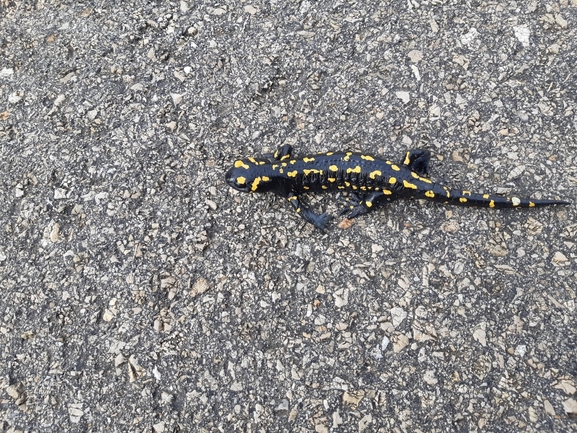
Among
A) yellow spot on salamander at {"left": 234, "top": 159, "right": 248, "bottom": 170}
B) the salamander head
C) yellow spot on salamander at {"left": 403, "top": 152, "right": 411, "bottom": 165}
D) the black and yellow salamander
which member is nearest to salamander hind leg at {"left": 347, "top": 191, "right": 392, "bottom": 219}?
the black and yellow salamander

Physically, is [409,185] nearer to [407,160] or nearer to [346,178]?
[407,160]

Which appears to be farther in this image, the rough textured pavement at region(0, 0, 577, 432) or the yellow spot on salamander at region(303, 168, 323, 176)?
the yellow spot on salamander at region(303, 168, 323, 176)

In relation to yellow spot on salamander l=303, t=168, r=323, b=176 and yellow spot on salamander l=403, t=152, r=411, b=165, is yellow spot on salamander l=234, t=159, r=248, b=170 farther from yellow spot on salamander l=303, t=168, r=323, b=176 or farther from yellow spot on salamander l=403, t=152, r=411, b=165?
yellow spot on salamander l=403, t=152, r=411, b=165

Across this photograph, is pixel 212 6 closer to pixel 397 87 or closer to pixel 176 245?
pixel 397 87

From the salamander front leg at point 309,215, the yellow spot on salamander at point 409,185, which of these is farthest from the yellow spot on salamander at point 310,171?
the yellow spot on salamander at point 409,185

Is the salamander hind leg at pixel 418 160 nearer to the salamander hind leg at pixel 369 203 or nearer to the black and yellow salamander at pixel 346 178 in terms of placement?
the black and yellow salamander at pixel 346 178
